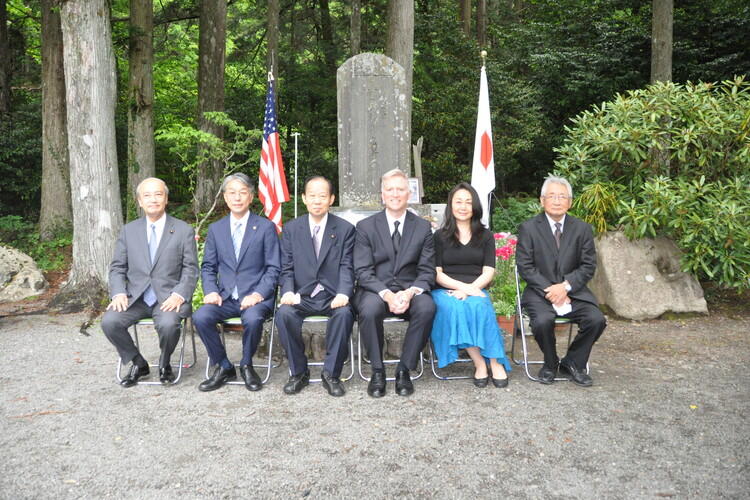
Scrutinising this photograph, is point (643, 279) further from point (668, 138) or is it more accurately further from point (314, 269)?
point (314, 269)

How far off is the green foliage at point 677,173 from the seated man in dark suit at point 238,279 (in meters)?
3.97

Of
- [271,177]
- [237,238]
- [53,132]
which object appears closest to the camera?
[237,238]

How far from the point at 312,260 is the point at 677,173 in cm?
503

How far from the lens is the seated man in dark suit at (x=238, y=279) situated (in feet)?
14.2

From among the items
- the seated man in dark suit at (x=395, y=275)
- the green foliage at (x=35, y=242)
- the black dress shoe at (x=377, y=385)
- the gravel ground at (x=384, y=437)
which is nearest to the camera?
the gravel ground at (x=384, y=437)

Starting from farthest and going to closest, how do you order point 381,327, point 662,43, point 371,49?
point 371,49, point 662,43, point 381,327

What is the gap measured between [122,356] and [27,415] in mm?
736

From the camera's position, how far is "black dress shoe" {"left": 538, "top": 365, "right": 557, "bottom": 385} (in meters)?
4.41

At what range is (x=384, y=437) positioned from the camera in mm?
3498

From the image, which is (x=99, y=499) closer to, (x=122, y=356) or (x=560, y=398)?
(x=122, y=356)

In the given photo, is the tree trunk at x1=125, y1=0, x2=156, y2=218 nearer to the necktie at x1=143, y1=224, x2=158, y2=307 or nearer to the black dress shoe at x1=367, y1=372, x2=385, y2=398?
the necktie at x1=143, y1=224, x2=158, y2=307

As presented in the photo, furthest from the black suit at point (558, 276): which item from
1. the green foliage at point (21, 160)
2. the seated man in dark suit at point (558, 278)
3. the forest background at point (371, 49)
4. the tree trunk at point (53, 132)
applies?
the green foliage at point (21, 160)

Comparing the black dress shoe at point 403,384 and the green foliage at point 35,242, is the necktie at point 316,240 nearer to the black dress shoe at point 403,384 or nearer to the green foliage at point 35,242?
the black dress shoe at point 403,384

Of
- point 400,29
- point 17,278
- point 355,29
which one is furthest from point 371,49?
point 17,278
